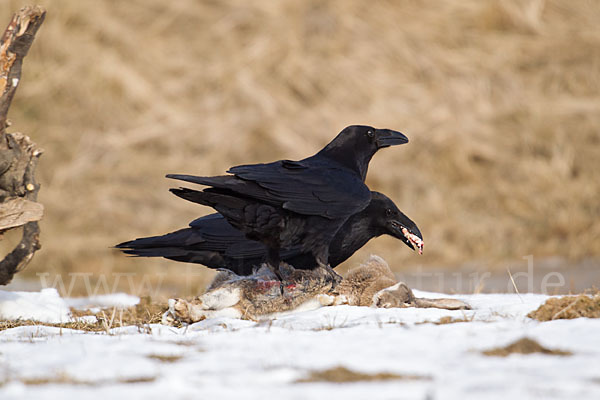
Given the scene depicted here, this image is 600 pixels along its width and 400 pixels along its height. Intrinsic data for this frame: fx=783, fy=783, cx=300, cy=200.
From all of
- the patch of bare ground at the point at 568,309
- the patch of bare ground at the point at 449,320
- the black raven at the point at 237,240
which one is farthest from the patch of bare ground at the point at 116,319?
the patch of bare ground at the point at 568,309

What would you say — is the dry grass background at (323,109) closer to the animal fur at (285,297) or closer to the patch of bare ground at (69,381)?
the animal fur at (285,297)

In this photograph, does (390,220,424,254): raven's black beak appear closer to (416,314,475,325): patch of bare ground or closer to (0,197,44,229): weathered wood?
(416,314,475,325): patch of bare ground

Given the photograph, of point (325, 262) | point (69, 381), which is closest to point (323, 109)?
point (325, 262)

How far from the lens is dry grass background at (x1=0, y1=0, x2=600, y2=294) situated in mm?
15320

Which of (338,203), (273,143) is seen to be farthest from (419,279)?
(338,203)

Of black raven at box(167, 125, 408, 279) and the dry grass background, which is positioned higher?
the dry grass background

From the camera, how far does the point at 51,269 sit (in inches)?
592

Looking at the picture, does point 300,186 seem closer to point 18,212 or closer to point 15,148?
point 18,212

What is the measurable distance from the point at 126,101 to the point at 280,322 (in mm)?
13064

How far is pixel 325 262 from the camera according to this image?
6.11 metres

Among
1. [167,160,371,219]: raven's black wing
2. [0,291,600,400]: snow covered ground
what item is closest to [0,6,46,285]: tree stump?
[0,291,600,400]: snow covered ground

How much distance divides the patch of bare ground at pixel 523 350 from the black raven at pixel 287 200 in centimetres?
222

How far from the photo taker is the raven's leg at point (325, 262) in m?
6.01

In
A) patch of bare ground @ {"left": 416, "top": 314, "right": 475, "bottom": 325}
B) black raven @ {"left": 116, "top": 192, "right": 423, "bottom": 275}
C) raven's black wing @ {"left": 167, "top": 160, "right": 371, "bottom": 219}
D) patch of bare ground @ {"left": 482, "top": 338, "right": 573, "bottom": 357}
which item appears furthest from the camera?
black raven @ {"left": 116, "top": 192, "right": 423, "bottom": 275}
